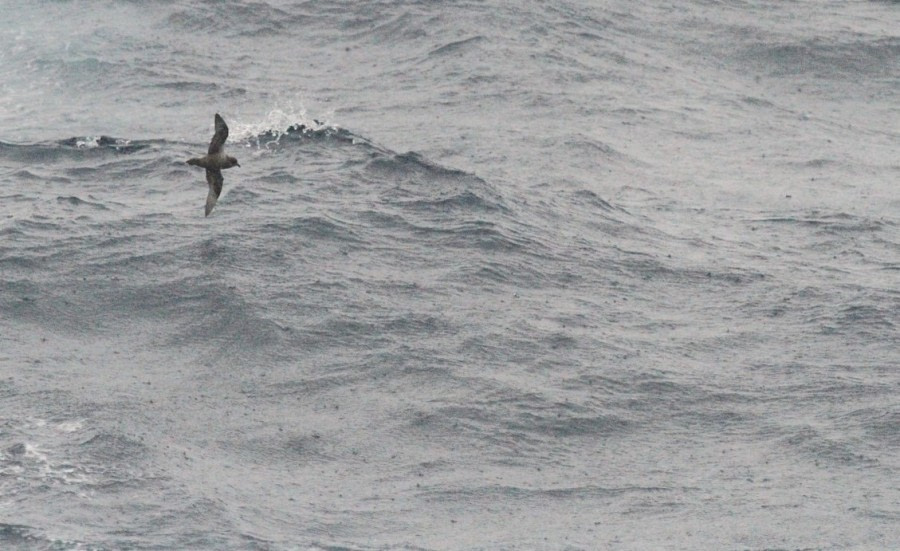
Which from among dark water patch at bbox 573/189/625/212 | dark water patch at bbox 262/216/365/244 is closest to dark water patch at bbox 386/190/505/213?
dark water patch at bbox 262/216/365/244

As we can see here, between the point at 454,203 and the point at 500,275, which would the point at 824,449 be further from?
the point at 454,203

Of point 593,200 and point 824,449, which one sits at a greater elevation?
point 593,200

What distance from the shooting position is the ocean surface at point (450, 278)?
21.0m

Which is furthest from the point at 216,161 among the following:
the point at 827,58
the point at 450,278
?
the point at 827,58

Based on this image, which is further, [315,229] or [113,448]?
[315,229]

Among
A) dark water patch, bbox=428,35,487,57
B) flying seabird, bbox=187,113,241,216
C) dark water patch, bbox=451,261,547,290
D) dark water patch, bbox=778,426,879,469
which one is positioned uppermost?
flying seabird, bbox=187,113,241,216

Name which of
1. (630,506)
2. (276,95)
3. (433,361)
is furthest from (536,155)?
(630,506)

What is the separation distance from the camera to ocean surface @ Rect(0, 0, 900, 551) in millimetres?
21016

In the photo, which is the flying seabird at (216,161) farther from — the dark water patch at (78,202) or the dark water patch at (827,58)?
the dark water patch at (827,58)

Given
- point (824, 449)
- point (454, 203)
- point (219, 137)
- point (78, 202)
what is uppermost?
point (219, 137)

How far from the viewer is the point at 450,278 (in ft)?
86.2

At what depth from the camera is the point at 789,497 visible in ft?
69.4

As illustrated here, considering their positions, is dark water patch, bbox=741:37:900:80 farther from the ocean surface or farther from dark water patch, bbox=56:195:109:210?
dark water patch, bbox=56:195:109:210

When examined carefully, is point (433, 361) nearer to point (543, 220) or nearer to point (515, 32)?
point (543, 220)
